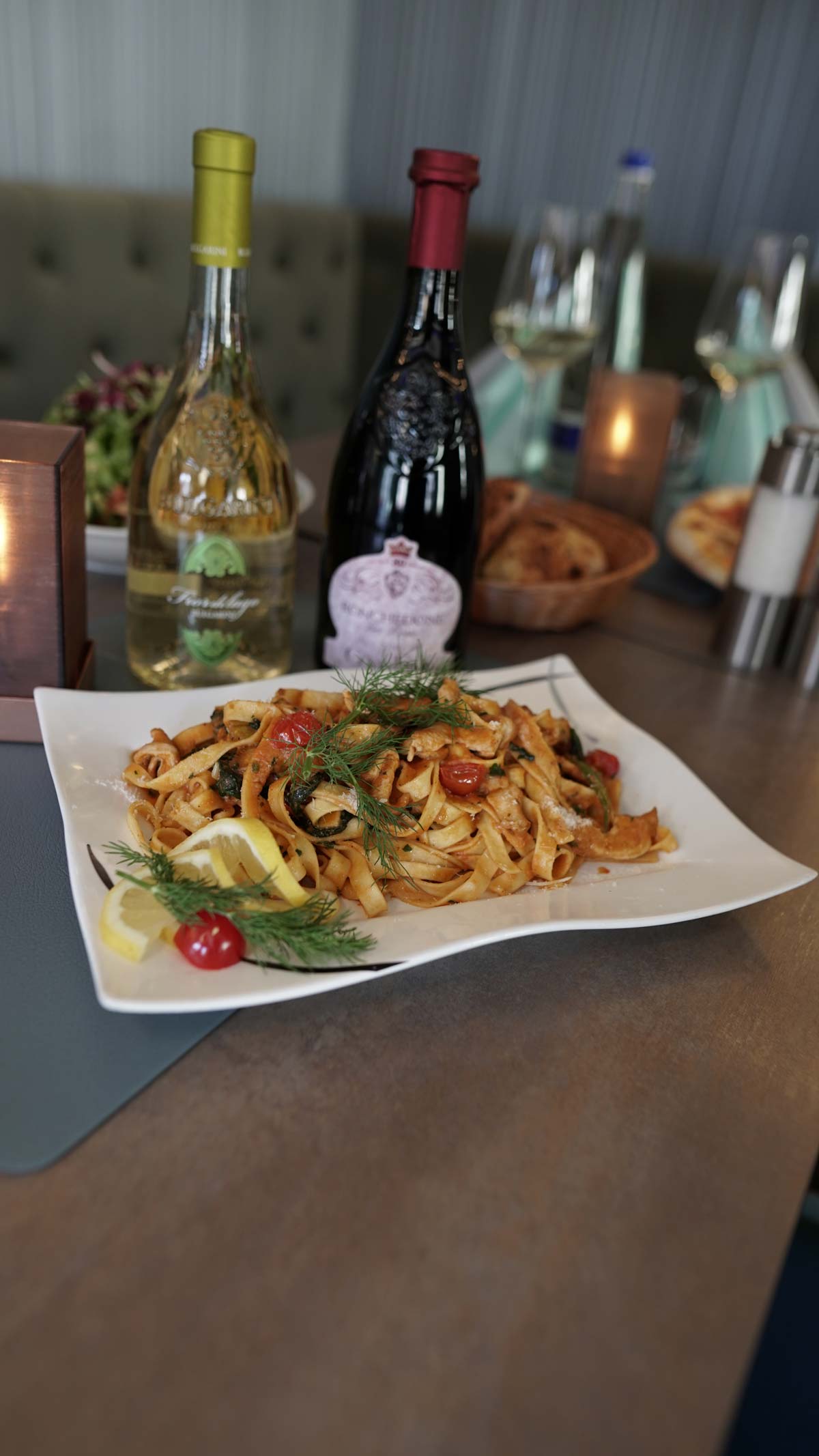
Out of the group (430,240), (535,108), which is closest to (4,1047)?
(430,240)

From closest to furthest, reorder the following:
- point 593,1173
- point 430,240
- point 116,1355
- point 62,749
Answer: point 116,1355 < point 593,1173 < point 62,749 < point 430,240

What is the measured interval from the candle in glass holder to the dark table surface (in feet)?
2.97

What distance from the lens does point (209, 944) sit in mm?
556

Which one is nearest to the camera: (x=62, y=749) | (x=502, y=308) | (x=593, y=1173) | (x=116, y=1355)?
(x=116, y=1355)

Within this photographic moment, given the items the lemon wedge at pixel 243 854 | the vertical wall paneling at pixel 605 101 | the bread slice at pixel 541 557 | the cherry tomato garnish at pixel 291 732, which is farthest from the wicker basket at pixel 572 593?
the vertical wall paneling at pixel 605 101

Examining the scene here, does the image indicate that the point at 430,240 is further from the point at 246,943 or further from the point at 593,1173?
the point at 593,1173

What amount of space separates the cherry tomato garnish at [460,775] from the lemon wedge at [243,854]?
14cm

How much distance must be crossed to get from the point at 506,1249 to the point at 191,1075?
0.60 ft

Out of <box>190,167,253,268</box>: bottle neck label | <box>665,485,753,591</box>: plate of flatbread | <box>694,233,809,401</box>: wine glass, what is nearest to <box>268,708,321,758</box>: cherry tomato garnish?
<box>190,167,253,268</box>: bottle neck label

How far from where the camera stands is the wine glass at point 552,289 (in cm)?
158

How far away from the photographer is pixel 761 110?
2.81m

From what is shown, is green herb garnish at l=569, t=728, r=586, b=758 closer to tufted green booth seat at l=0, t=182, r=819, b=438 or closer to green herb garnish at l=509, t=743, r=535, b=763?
green herb garnish at l=509, t=743, r=535, b=763

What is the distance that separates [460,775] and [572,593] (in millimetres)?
502

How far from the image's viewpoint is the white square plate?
0.54 metres
